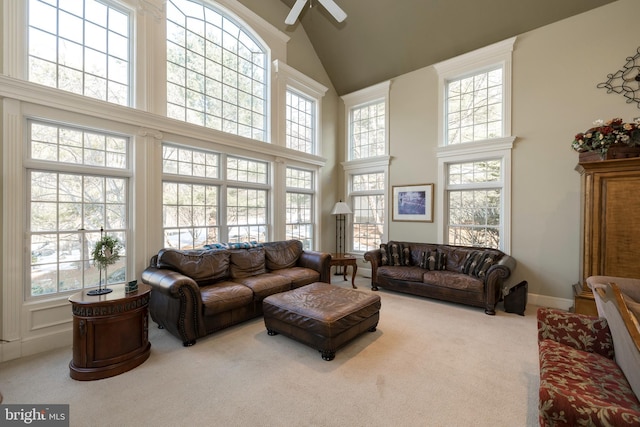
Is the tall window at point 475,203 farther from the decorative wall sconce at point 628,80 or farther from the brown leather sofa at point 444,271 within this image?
the decorative wall sconce at point 628,80

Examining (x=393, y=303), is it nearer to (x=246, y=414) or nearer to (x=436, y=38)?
(x=246, y=414)

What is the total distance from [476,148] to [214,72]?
4.49 m

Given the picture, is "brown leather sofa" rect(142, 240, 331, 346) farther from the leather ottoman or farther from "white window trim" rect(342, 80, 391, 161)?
"white window trim" rect(342, 80, 391, 161)

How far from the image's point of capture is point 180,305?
9.27 feet

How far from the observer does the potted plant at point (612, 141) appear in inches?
119

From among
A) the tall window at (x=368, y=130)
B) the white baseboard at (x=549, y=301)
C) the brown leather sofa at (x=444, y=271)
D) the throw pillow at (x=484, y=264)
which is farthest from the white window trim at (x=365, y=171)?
the white baseboard at (x=549, y=301)

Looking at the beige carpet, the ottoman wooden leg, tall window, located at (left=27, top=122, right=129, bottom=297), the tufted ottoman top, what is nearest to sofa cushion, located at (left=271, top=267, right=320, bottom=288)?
the tufted ottoman top

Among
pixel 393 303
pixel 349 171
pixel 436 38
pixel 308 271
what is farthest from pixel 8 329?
pixel 436 38

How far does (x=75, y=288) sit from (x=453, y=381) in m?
3.93

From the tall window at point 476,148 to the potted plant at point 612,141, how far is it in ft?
3.81

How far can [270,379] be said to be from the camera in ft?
7.54

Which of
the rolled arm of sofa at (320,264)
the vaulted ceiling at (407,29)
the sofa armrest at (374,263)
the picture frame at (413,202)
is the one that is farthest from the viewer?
the picture frame at (413,202)

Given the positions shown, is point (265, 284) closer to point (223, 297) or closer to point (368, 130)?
point (223, 297)

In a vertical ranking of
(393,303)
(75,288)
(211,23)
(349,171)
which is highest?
(211,23)
